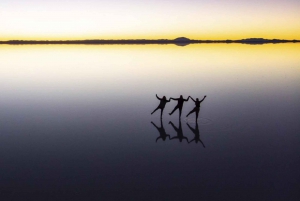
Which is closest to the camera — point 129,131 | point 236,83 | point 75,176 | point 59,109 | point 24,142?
point 75,176

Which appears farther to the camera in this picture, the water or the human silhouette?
the human silhouette

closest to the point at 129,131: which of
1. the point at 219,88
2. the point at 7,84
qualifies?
the point at 219,88

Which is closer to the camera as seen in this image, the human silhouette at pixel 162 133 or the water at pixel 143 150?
the water at pixel 143 150

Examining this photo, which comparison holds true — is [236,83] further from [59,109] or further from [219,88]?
[59,109]

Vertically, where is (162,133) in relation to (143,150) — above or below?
below

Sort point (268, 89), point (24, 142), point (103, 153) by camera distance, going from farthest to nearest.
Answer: point (268, 89)
point (24, 142)
point (103, 153)

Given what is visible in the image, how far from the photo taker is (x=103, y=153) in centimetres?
853

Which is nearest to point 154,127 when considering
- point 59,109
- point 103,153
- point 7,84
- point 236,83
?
point 103,153

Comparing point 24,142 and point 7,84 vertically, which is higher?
point 24,142

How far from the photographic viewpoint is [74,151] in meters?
8.69

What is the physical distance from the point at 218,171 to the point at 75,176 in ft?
11.6

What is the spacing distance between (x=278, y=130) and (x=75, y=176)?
7350 millimetres

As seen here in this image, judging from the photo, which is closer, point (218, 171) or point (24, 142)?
point (218, 171)

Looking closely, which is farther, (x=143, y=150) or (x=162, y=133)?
(x=162, y=133)
